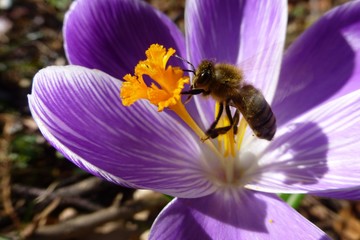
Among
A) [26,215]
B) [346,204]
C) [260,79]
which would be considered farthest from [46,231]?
[346,204]

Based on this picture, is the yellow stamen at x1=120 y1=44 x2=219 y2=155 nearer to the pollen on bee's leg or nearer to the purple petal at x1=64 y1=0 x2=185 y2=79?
the pollen on bee's leg

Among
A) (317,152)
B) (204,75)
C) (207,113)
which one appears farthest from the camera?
(207,113)

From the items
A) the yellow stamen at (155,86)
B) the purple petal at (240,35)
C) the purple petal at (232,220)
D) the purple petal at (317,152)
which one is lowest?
the purple petal at (317,152)

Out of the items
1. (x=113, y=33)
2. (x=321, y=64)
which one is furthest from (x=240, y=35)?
(x=113, y=33)

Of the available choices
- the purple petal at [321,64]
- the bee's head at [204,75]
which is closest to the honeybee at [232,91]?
the bee's head at [204,75]

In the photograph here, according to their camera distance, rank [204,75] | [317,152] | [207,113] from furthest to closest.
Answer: [207,113]
[317,152]
[204,75]

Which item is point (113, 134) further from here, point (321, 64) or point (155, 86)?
point (321, 64)

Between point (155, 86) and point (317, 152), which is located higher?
point (155, 86)

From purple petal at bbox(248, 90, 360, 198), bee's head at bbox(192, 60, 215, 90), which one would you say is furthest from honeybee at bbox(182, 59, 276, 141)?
purple petal at bbox(248, 90, 360, 198)

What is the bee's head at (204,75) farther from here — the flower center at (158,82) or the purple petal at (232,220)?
the purple petal at (232,220)
